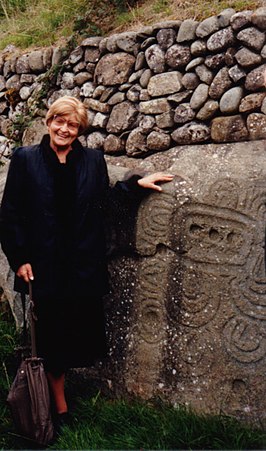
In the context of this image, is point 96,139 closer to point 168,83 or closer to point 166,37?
point 168,83

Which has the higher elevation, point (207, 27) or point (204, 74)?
point (207, 27)

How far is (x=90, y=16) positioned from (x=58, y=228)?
263cm

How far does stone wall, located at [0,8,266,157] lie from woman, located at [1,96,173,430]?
889 millimetres

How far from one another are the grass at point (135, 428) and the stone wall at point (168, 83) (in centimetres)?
179

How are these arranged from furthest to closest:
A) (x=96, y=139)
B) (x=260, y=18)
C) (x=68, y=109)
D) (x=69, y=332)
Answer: (x=96, y=139) → (x=260, y=18) → (x=69, y=332) → (x=68, y=109)

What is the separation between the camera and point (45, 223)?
360 centimetres

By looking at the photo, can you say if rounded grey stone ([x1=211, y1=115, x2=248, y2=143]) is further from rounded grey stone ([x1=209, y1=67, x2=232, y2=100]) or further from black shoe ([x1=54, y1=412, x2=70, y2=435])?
black shoe ([x1=54, y1=412, x2=70, y2=435])

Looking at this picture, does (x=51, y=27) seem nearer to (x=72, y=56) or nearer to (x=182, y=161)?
(x=72, y=56)

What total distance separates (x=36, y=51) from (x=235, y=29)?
2251 millimetres

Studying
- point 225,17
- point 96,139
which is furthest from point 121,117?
point 225,17

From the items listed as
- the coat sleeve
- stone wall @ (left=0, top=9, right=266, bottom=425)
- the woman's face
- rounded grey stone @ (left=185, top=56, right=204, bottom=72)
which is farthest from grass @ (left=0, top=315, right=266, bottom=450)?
rounded grey stone @ (left=185, top=56, right=204, bottom=72)

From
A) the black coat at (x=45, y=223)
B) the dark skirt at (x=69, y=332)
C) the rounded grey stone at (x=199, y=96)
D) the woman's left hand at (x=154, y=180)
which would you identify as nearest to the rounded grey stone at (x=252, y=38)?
the rounded grey stone at (x=199, y=96)

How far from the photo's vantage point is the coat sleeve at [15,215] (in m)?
3.61

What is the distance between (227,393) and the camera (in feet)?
12.0
